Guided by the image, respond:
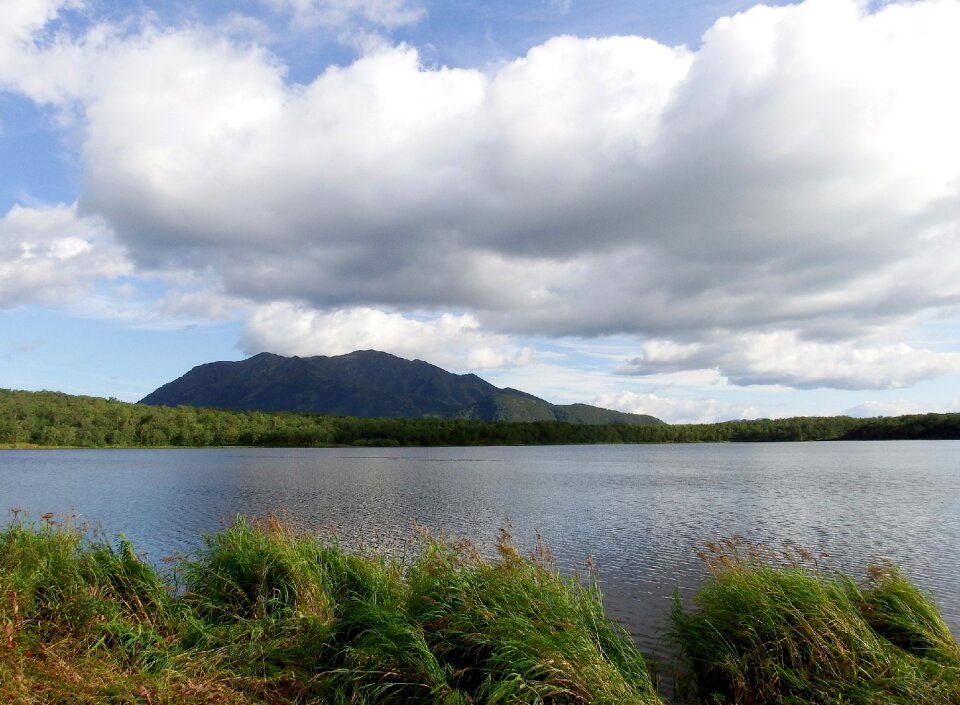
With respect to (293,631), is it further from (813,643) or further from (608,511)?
(608,511)

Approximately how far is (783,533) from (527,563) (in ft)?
88.0

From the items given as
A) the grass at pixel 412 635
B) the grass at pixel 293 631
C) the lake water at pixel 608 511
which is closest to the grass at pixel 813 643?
the grass at pixel 412 635

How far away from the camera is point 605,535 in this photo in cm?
3419

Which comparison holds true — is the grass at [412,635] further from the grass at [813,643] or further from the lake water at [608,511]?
the lake water at [608,511]

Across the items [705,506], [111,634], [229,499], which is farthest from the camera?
[229,499]

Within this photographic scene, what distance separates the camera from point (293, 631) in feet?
42.2

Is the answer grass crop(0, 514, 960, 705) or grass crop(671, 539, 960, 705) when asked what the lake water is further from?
grass crop(0, 514, 960, 705)

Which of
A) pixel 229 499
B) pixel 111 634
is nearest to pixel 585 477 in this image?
pixel 229 499

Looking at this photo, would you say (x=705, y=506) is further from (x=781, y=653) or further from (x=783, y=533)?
(x=781, y=653)

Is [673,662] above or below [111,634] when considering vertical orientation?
below

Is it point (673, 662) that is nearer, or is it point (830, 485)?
point (673, 662)

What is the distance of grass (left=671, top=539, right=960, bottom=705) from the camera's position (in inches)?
416

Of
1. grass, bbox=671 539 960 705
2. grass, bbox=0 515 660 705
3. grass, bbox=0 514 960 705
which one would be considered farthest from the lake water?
grass, bbox=0 515 660 705

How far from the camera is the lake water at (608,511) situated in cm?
2661
